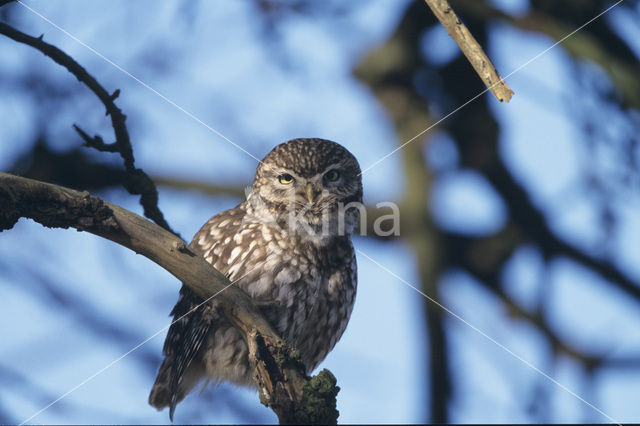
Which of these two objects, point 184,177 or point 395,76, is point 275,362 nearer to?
point 184,177

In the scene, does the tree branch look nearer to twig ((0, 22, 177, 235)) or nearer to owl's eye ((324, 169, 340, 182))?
twig ((0, 22, 177, 235))

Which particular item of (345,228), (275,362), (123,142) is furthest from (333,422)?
(345,228)

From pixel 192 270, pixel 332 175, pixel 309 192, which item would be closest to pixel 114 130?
pixel 192 270

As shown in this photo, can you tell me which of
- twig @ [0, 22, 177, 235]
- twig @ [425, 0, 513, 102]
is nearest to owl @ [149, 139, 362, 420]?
twig @ [0, 22, 177, 235]

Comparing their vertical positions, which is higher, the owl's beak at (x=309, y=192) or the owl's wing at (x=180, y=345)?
the owl's beak at (x=309, y=192)

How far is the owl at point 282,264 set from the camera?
4.05 m

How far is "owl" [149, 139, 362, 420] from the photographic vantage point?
4055mm

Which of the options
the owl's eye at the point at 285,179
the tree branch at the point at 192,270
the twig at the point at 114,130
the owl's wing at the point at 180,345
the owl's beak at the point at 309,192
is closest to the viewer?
the tree branch at the point at 192,270

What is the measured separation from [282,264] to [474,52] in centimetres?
190

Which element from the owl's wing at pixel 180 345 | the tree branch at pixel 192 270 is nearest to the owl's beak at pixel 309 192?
the owl's wing at pixel 180 345

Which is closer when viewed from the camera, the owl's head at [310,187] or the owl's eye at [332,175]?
the owl's head at [310,187]

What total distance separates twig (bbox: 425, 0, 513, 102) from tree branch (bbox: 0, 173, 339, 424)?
1.25 metres

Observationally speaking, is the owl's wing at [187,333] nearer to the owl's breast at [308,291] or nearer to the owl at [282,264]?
the owl at [282,264]

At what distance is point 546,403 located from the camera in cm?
449
